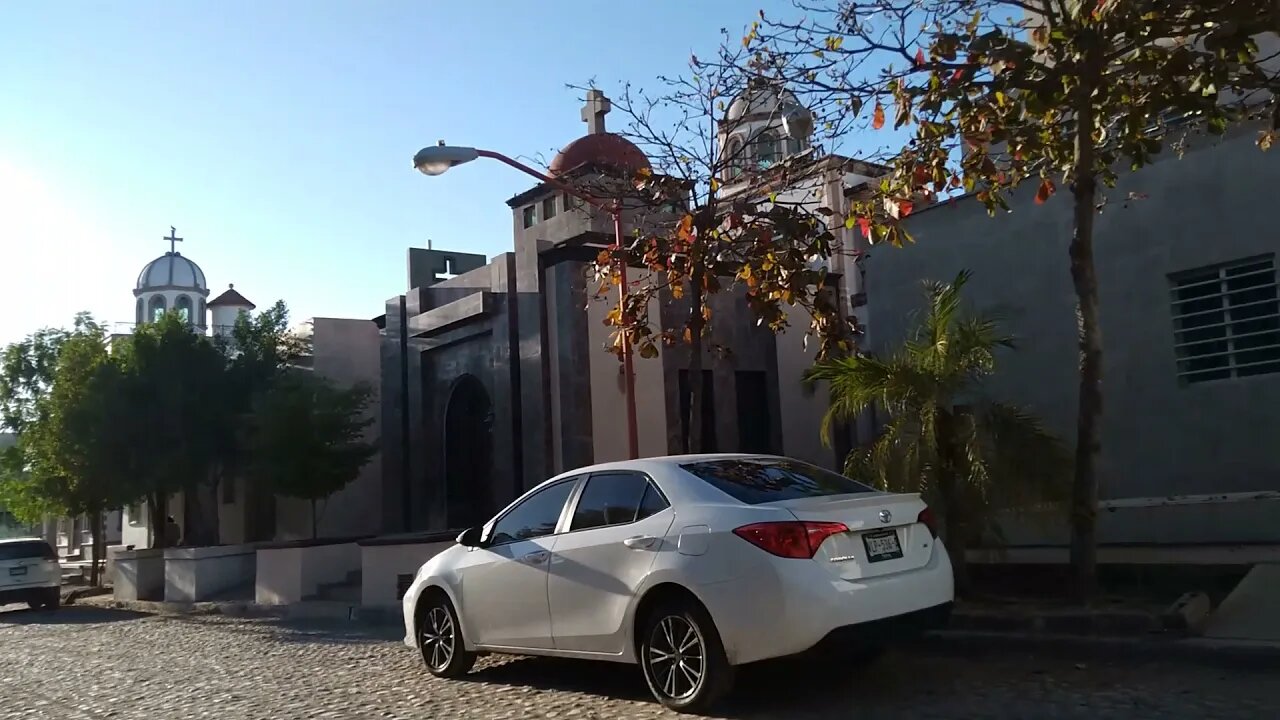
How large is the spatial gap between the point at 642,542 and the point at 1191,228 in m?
7.67

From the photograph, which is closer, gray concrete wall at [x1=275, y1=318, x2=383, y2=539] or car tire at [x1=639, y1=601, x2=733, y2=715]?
car tire at [x1=639, y1=601, x2=733, y2=715]

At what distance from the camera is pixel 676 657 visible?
21.2ft

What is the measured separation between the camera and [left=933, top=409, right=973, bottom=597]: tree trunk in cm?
897

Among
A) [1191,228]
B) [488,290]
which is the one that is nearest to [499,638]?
[1191,228]

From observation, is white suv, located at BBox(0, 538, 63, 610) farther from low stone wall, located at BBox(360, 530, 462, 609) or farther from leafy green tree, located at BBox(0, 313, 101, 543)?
low stone wall, located at BBox(360, 530, 462, 609)

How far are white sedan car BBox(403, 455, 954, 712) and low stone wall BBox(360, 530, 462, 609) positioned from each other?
654cm

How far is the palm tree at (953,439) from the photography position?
888 centimetres

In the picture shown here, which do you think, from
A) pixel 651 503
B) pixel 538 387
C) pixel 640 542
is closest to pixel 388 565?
pixel 538 387

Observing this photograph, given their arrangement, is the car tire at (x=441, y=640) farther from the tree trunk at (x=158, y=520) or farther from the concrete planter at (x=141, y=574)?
the tree trunk at (x=158, y=520)

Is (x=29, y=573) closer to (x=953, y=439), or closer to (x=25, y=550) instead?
(x=25, y=550)

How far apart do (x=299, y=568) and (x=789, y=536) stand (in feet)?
40.7

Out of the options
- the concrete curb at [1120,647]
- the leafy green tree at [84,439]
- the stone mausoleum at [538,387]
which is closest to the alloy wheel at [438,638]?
the concrete curb at [1120,647]

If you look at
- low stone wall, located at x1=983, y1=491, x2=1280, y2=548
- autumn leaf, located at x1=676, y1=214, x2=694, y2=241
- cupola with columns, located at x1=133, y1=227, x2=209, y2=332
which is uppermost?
cupola with columns, located at x1=133, y1=227, x2=209, y2=332

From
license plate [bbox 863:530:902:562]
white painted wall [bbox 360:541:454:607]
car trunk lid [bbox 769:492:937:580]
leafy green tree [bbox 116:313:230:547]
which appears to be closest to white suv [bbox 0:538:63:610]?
leafy green tree [bbox 116:313:230:547]
